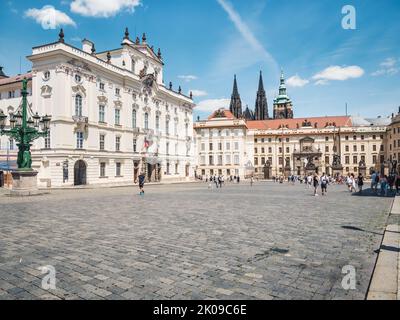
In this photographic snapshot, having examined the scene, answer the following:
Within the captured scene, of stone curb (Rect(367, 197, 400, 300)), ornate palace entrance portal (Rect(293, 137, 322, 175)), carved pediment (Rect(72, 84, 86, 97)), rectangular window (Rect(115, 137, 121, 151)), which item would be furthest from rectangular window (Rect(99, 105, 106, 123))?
ornate palace entrance portal (Rect(293, 137, 322, 175))

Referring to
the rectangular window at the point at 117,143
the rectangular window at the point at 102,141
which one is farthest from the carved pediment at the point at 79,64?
the rectangular window at the point at 117,143

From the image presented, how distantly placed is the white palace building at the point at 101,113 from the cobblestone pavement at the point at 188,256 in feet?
76.1

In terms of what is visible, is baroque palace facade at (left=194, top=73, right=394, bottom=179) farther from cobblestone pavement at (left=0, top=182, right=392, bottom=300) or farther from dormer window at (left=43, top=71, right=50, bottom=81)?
cobblestone pavement at (left=0, top=182, right=392, bottom=300)

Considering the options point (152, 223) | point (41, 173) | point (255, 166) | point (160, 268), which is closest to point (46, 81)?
point (41, 173)

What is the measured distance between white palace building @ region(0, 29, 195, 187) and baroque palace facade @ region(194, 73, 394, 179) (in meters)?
24.0

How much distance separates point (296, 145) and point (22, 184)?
74.1m

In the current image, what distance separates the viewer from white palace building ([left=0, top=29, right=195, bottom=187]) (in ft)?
103

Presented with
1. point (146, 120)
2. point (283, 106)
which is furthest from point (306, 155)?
point (146, 120)

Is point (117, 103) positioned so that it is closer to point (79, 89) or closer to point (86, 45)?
point (79, 89)

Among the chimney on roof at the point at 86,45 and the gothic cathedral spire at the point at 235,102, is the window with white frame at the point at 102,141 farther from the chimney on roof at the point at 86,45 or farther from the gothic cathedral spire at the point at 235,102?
the gothic cathedral spire at the point at 235,102

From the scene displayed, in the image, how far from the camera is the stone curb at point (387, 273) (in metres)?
4.12
